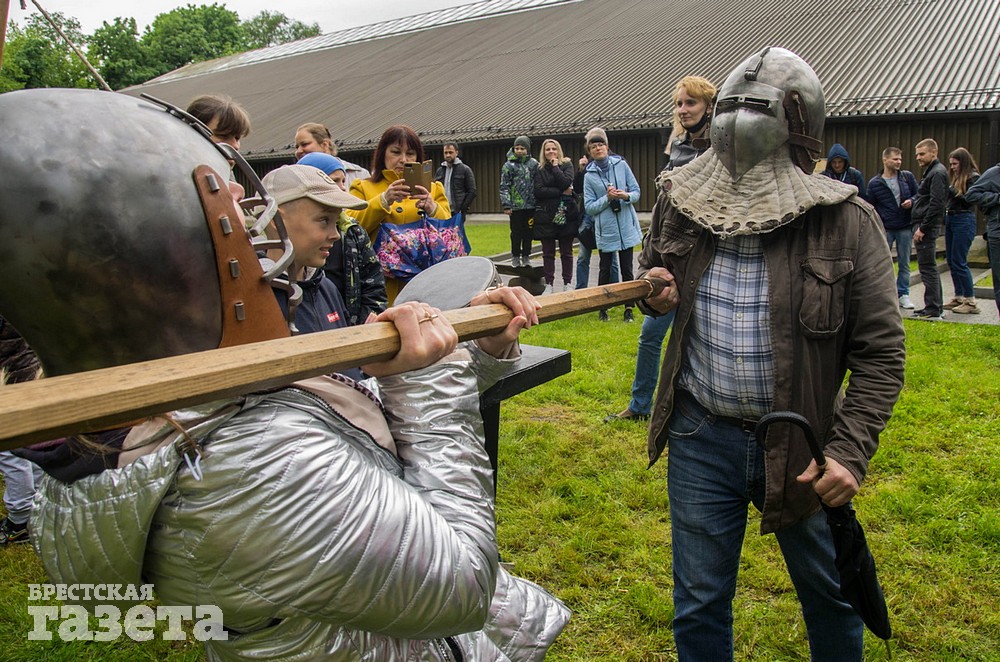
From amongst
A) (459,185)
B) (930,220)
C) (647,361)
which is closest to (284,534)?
(647,361)

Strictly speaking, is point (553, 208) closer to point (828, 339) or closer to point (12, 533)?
point (12, 533)

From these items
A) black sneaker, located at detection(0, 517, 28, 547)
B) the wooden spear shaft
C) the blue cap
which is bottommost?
black sneaker, located at detection(0, 517, 28, 547)

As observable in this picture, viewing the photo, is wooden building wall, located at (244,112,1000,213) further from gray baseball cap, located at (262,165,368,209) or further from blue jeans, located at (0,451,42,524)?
blue jeans, located at (0,451,42,524)

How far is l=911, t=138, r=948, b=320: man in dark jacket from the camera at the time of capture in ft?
24.9


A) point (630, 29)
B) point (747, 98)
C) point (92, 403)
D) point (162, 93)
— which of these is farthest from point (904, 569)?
point (162, 93)

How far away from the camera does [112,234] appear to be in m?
0.97

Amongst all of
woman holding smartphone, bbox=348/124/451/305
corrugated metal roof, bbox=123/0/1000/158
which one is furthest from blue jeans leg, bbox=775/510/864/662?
corrugated metal roof, bbox=123/0/1000/158

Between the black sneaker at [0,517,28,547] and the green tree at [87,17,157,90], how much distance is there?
1864 inches

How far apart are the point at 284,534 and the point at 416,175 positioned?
366cm

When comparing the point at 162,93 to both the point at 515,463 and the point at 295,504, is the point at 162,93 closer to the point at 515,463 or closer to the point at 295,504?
the point at 515,463

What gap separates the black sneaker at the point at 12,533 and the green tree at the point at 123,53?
47.4 m

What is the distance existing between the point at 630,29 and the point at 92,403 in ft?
73.6

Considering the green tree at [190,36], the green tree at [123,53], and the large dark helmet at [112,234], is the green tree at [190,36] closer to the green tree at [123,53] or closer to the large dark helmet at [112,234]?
the green tree at [123,53]

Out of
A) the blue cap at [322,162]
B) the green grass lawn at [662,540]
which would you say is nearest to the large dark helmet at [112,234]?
the green grass lawn at [662,540]
